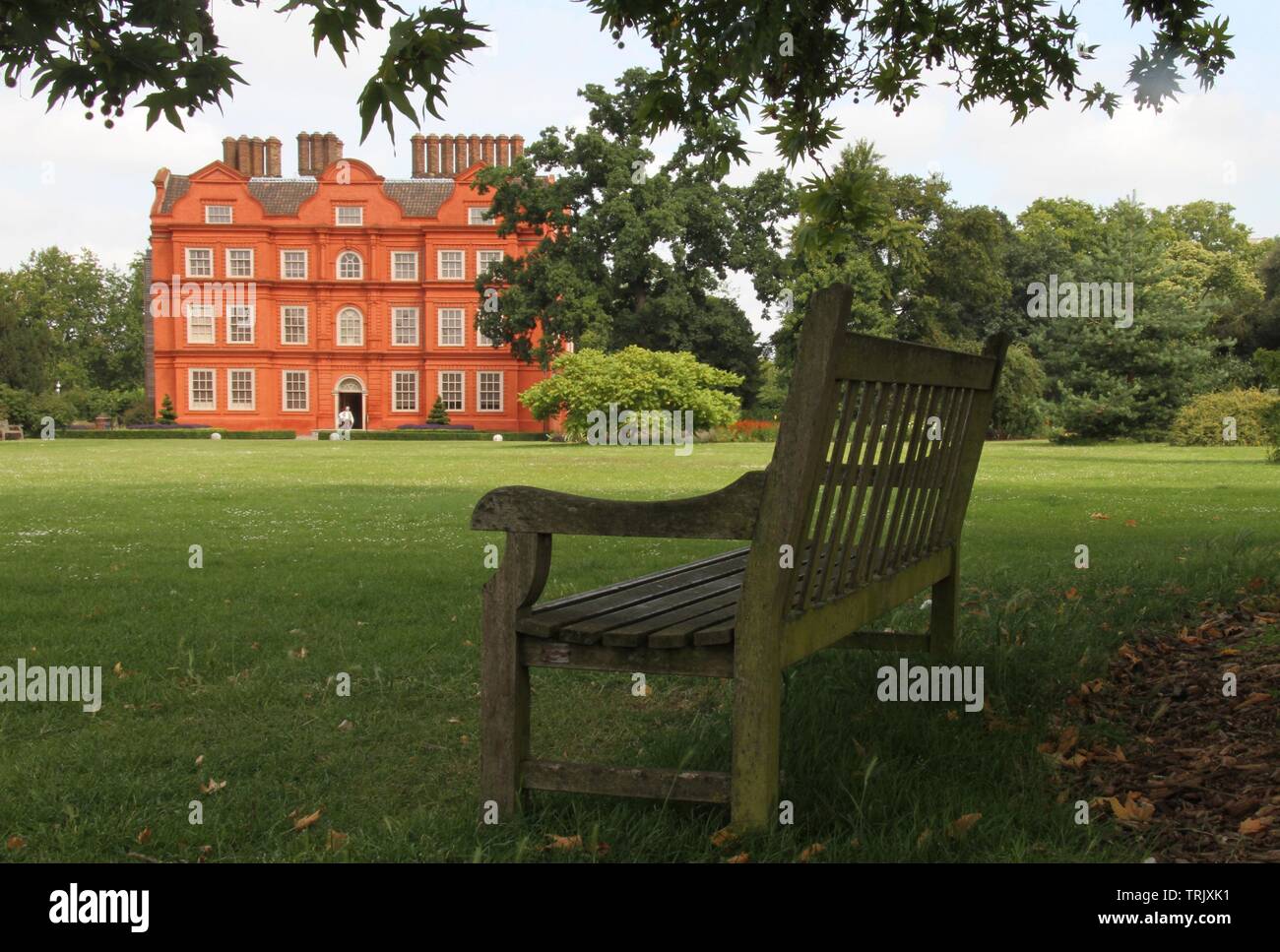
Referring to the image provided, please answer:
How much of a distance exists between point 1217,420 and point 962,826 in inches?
1195

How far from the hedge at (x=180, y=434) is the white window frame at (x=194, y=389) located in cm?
197

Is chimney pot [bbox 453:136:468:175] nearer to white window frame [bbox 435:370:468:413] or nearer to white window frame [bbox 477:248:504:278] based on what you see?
white window frame [bbox 477:248:504:278]

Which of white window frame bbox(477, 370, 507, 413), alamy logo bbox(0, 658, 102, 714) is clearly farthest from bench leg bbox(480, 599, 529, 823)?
white window frame bbox(477, 370, 507, 413)

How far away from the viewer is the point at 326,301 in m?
54.1

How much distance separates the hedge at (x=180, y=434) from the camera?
1818 inches

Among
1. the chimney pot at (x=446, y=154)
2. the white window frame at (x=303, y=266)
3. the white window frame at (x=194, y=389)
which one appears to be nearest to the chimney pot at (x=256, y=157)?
the white window frame at (x=303, y=266)

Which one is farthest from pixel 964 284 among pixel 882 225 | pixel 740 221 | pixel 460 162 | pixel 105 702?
pixel 105 702

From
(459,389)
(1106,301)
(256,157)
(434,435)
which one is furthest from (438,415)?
(1106,301)

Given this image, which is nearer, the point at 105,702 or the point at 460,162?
the point at 105,702

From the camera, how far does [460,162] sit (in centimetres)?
5628

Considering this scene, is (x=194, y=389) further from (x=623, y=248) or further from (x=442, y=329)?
(x=623, y=248)

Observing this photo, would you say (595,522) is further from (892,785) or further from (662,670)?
(892,785)
